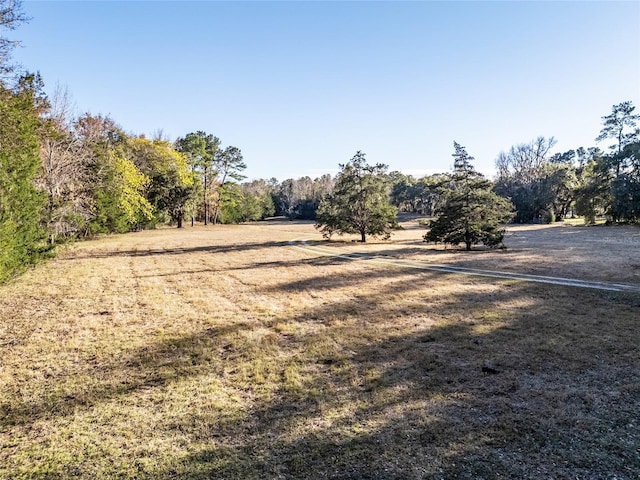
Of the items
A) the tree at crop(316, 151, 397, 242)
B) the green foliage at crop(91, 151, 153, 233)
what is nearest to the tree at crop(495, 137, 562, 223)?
the tree at crop(316, 151, 397, 242)

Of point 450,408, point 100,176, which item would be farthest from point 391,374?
point 100,176

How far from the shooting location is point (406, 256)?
18438 mm

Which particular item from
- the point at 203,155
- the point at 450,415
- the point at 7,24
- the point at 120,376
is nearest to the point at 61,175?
the point at 7,24

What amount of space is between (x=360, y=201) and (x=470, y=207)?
7.98m

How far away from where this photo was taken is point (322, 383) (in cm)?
531

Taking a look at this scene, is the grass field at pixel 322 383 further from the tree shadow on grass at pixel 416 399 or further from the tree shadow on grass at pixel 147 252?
the tree shadow on grass at pixel 147 252

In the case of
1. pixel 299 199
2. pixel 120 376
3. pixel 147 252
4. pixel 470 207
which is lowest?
pixel 120 376

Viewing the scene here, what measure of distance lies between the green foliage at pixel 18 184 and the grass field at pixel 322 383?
1.80m

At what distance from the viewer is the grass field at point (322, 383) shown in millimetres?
3627

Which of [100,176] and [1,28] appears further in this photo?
[100,176]

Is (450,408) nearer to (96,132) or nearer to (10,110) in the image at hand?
(10,110)

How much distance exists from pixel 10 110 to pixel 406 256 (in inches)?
648

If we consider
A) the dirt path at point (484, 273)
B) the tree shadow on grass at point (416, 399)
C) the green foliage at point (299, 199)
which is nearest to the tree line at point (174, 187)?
the dirt path at point (484, 273)

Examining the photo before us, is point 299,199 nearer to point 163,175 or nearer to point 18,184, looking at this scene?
point 163,175
